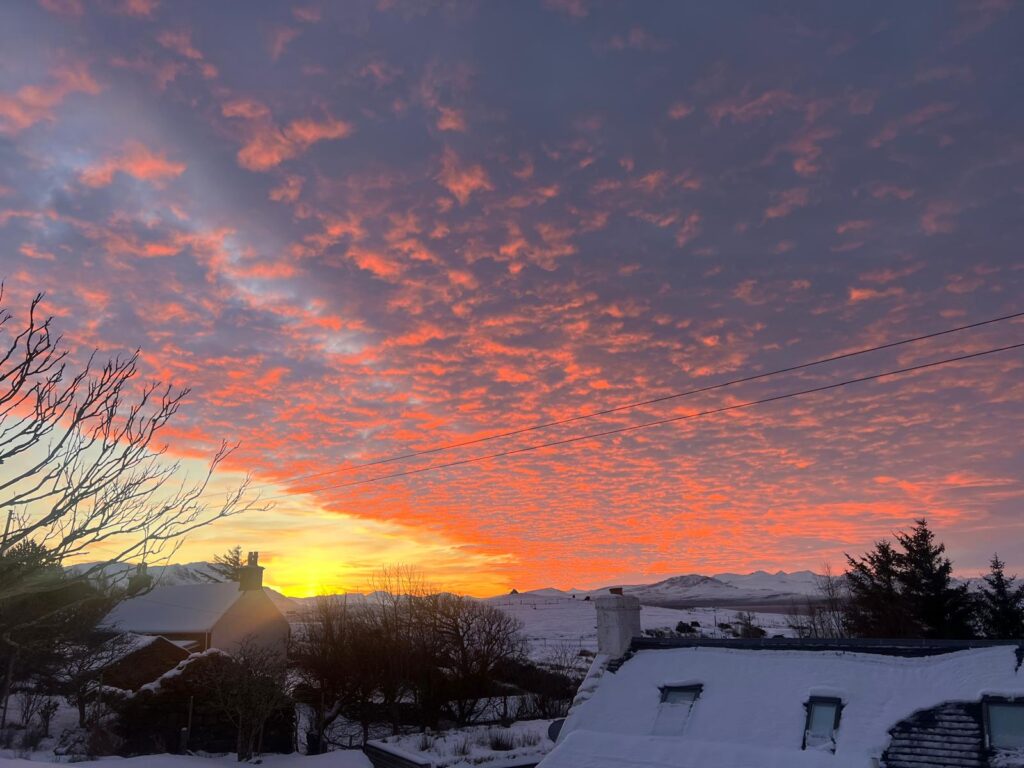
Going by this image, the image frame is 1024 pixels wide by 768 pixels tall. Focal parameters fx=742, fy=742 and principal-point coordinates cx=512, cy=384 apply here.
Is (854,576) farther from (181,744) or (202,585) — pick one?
(202,585)

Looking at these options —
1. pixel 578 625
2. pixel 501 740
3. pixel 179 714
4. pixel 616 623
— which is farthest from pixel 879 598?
pixel 578 625

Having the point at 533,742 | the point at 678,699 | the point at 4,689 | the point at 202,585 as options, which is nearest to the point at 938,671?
the point at 678,699

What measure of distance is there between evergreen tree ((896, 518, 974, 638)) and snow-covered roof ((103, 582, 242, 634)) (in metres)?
46.3

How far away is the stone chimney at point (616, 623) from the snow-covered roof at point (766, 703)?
1789 millimetres

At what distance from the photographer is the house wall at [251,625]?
2138 inches

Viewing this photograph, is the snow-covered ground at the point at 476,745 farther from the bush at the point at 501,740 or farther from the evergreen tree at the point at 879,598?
the evergreen tree at the point at 879,598

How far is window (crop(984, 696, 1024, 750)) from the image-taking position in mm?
13182

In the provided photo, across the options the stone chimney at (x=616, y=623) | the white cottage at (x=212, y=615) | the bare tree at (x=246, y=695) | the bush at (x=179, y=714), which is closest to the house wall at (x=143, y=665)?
the white cottage at (x=212, y=615)

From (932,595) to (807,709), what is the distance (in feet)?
110

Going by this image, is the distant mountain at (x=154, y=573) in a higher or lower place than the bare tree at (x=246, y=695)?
higher

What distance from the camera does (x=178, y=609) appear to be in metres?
57.2

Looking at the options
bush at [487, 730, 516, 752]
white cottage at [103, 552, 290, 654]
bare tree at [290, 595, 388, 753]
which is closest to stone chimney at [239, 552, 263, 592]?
white cottage at [103, 552, 290, 654]

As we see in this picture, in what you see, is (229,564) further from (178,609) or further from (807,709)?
(807,709)

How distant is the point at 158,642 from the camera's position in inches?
1783
